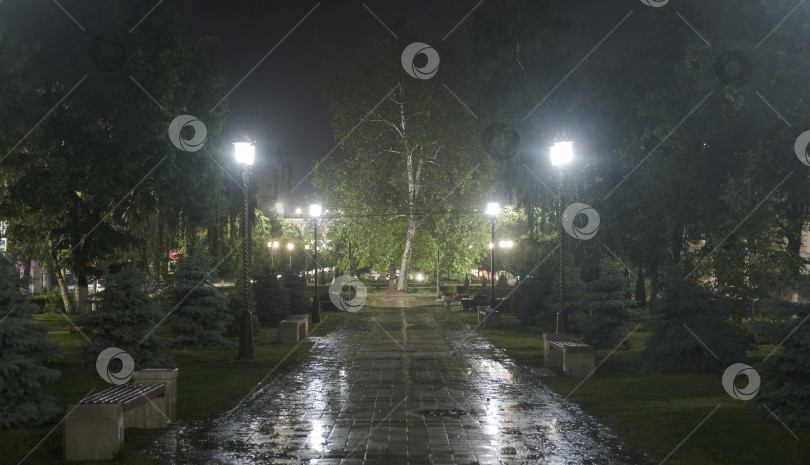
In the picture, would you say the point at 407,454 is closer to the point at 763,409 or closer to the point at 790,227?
the point at 763,409

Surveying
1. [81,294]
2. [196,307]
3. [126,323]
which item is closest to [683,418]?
[126,323]

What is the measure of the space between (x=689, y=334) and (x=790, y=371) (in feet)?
17.2

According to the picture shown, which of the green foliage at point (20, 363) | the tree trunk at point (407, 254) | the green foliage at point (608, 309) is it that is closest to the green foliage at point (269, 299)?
the green foliage at point (608, 309)

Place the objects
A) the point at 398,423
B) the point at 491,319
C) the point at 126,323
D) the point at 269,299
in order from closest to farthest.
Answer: the point at 398,423
the point at 126,323
the point at 491,319
the point at 269,299

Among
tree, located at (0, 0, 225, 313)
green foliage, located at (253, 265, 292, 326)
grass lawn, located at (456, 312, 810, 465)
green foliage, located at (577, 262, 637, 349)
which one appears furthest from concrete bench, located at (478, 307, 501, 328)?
grass lawn, located at (456, 312, 810, 465)

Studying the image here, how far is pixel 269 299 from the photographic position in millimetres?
32062

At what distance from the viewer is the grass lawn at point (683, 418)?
29.7 feet

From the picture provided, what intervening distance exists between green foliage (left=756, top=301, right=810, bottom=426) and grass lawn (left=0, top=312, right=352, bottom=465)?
26.0ft

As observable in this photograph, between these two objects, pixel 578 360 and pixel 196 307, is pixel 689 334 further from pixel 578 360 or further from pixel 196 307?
pixel 196 307

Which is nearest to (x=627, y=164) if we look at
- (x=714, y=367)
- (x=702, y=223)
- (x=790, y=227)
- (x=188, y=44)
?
(x=702, y=223)

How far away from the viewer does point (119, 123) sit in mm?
28062

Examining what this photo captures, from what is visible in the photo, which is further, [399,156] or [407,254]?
[407,254]

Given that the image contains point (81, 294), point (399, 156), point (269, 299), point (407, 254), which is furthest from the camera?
point (407, 254)

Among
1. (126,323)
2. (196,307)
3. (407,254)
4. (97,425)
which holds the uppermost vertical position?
(407,254)
